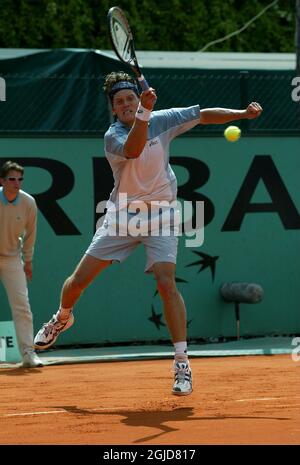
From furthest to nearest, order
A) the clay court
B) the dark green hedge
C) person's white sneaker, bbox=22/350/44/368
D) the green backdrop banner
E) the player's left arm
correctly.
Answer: the dark green hedge
the green backdrop banner
person's white sneaker, bbox=22/350/44/368
the player's left arm
the clay court

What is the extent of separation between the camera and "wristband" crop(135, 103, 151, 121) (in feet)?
23.2

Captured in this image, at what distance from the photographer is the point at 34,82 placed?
1189cm

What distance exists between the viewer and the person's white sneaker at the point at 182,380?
7.52 metres

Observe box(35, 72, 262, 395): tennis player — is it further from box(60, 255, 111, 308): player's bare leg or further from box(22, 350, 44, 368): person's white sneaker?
box(22, 350, 44, 368): person's white sneaker

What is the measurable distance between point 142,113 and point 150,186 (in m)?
0.67

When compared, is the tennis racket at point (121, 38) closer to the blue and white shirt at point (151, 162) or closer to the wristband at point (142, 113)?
the blue and white shirt at point (151, 162)

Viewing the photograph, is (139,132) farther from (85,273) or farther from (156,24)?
(156,24)

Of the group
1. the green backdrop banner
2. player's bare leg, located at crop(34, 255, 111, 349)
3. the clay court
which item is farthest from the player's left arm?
the green backdrop banner

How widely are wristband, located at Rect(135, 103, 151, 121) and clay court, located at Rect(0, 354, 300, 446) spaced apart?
1.83 meters

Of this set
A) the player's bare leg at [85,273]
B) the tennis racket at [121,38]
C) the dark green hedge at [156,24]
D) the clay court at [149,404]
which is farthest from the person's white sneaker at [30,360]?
the dark green hedge at [156,24]

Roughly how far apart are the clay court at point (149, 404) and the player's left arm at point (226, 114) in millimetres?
1876

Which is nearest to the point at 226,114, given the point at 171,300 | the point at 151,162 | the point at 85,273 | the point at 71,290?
the point at 151,162
